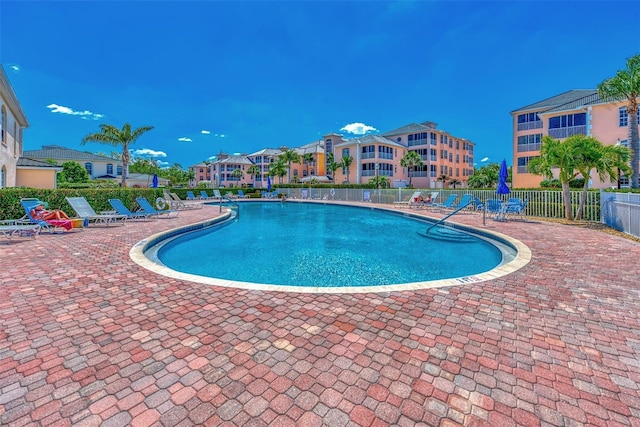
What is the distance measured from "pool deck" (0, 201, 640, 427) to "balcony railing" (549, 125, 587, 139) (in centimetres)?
2781

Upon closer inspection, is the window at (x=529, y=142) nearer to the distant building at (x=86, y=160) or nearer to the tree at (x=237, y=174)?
the tree at (x=237, y=174)

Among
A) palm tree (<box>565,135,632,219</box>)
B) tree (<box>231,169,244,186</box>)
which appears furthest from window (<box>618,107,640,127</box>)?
tree (<box>231,169,244,186</box>)

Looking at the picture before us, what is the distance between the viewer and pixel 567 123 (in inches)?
1020

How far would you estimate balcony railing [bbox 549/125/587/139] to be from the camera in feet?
81.8

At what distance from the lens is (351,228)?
13.8m

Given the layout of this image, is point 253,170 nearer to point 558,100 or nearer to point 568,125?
point 558,100

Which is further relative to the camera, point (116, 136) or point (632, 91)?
point (116, 136)

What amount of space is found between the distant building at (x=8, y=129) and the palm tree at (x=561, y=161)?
23.7 metres

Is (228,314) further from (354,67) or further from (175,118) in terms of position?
(175,118)

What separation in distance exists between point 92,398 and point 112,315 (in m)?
1.59

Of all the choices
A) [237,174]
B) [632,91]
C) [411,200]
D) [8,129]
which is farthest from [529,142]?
[237,174]

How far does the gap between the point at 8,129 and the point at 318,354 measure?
23.1 m

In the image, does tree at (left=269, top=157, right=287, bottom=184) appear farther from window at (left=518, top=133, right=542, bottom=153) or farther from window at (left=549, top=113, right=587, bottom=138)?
window at (left=549, top=113, right=587, bottom=138)

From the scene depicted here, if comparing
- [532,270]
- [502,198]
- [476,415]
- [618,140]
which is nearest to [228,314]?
[476,415]
